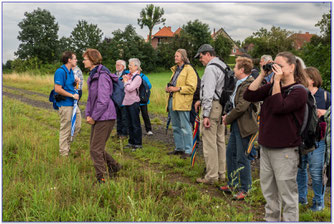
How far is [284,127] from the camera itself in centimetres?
292

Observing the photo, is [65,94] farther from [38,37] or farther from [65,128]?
[38,37]

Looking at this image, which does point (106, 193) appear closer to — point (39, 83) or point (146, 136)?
point (146, 136)

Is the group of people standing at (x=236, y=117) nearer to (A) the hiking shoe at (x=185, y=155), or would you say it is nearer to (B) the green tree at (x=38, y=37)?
(A) the hiking shoe at (x=185, y=155)

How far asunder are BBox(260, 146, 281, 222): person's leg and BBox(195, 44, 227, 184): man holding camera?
58.2 inches

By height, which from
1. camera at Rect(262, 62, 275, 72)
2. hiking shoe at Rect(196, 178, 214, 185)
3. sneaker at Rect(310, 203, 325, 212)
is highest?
camera at Rect(262, 62, 275, 72)

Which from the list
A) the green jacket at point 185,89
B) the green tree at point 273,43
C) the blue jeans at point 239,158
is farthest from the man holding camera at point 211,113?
the green tree at point 273,43

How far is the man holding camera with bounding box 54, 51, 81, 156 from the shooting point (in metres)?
5.54

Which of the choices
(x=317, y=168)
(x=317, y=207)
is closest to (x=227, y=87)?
(x=317, y=168)

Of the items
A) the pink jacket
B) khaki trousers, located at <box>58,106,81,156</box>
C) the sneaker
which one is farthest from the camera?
the pink jacket

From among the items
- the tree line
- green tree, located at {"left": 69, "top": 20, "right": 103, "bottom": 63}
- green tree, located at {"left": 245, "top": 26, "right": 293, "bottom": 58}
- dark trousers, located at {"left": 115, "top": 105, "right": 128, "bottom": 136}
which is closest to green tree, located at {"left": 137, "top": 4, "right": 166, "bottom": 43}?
the tree line

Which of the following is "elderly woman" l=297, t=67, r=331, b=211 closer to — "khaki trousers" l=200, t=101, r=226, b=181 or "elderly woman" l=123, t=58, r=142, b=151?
"khaki trousers" l=200, t=101, r=226, b=181

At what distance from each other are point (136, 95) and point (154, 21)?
69.9 m

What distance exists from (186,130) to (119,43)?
4830 centimetres

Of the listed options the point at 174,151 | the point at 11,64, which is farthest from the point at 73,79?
the point at 11,64
